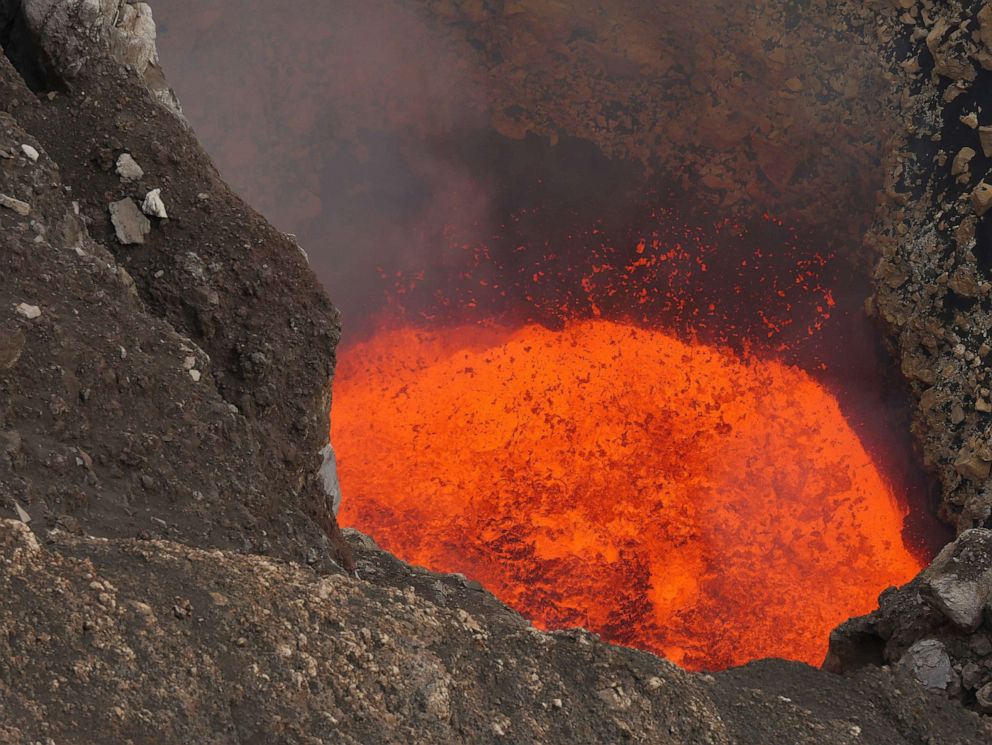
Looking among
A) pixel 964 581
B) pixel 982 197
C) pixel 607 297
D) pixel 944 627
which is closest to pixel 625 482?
pixel 607 297

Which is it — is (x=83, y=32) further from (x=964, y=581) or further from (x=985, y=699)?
(x=985, y=699)

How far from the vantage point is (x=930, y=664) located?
11.7 metres

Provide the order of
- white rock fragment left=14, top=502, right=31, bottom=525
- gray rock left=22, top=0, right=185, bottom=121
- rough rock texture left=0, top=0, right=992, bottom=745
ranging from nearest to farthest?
rough rock texture left=0, top=0, right=992, bottom=745
white rock fragment left=14, top=502, right=31, bottom=525
gray rock left=22, top=0, right=185, bottom=121

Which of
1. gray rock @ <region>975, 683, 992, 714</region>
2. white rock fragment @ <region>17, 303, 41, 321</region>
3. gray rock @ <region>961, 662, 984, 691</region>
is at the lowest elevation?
gray rock @ <region>975, 683, 992, 714</region>

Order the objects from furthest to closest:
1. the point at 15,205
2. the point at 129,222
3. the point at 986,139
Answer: the point at 986,139 → the point at 129,222 → the point at 15,205

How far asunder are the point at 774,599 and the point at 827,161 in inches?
381

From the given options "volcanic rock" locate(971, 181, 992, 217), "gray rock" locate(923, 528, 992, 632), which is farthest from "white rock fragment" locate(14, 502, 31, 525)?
"volcanic rock" locate(971, 181, 992, 217)

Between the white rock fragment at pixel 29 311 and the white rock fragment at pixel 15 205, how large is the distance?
1.16 meters

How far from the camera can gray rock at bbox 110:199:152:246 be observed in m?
11.6

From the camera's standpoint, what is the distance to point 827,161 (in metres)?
22.8

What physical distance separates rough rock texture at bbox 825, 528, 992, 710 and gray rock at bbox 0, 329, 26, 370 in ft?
32.0

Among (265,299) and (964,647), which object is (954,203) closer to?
(964,647)

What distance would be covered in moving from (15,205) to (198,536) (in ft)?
12.3

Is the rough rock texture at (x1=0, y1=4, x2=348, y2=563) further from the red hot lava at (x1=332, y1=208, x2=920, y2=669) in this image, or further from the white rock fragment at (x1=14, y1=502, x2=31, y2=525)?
the red hot lava at (x1=332, y1=208, x2=920, y2=669)
